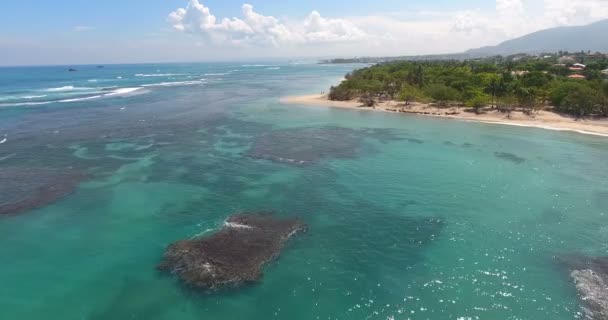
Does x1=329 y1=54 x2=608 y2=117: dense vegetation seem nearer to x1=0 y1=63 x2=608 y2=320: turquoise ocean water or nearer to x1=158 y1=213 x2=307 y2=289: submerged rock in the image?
x1=0 y1=63 x2=608 y2=320: turquoise ocean water

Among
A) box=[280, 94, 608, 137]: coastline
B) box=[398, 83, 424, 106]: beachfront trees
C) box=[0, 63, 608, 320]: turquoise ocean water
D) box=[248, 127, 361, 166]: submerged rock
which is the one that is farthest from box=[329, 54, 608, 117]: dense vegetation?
box=[248, 127, 361, 166]: submerged rock

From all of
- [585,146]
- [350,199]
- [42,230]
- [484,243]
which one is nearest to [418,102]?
[585,146]

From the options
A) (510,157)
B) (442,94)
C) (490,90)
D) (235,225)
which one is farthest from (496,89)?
(235,225)

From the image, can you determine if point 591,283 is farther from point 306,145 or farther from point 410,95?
point 410,95

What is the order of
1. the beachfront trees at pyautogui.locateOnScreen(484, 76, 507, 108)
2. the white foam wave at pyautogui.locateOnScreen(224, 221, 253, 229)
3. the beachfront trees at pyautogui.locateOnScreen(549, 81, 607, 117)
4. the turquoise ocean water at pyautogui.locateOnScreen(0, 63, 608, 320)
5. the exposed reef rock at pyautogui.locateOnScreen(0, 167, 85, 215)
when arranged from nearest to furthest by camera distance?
the turquoise ocean water at pyautogui.locateOnScreen(0, 63, 608, 320)
the white foam wave at pyautogui.locateOnScreen(224, 221, 253, 229)
the exposed reef rock at pyautogui.locateOnScreen(0, 167, 85, 215)
the beachfront trees at pyautogui.locateOnScreen(549, 81, 607, 117)
the beachfront trees at pyautogui.locateOnScreen(484, 76, 507, 108)

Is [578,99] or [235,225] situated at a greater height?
[578,99]

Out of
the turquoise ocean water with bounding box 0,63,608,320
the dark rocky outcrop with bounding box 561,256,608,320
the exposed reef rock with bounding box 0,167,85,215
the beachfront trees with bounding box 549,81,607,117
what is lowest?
the dark rocky outcrop with bounding box 561,256,608,320

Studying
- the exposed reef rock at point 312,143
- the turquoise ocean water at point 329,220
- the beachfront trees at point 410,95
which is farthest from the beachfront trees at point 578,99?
the exposed reef rock at point 312,143
